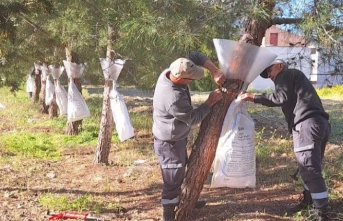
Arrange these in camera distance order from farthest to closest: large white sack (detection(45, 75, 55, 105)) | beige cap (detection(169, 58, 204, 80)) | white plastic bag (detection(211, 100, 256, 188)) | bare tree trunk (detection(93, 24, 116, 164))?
1. large white sack (detection(45, 75, 55, 105))
2. bare tree trunk (detection(93, 24, 116, 164))
3. white plastic bag (detection(211, 100, 256, 188))
4. beige cap (detection(169, 58, 204, 80))

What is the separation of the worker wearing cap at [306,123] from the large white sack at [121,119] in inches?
102

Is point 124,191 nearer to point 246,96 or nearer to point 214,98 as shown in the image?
point 214,98

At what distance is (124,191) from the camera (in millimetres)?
5258

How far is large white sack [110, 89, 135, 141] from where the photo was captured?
595 cm

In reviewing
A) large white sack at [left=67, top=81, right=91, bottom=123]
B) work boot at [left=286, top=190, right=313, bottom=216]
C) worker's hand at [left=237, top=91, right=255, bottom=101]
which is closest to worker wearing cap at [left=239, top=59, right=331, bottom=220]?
worker's hand at [left=237, top=91, right=255, bottom=101]

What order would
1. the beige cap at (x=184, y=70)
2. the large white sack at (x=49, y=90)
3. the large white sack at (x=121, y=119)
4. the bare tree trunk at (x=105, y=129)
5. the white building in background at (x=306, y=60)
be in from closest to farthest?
the beige cap at (x=184, y=70) → the white building in background at (x=306, y=60) → the large white sack at (x=121, y=119) → the bare tree trunk at (x=105, y=129) → the large white sack at (x=49, y=90)

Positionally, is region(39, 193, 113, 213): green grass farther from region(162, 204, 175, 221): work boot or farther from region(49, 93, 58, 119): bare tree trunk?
region(49, 93, 58, 119): bare tree trunk

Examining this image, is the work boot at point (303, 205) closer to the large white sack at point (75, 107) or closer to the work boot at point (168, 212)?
the work boot at point (168, 212)

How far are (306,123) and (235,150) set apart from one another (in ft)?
2.06

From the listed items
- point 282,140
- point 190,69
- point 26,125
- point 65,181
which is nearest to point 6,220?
point 65,181

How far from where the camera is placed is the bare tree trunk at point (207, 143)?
12.6 feet

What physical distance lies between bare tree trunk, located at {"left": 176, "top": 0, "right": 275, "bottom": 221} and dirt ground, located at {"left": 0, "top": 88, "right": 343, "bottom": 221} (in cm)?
22

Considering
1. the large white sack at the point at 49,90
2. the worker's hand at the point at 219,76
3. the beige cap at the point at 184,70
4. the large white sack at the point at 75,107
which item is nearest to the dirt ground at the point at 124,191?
the large white sack at the point at 75,107

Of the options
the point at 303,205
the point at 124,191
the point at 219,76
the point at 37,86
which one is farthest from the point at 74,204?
the point at 37,86
